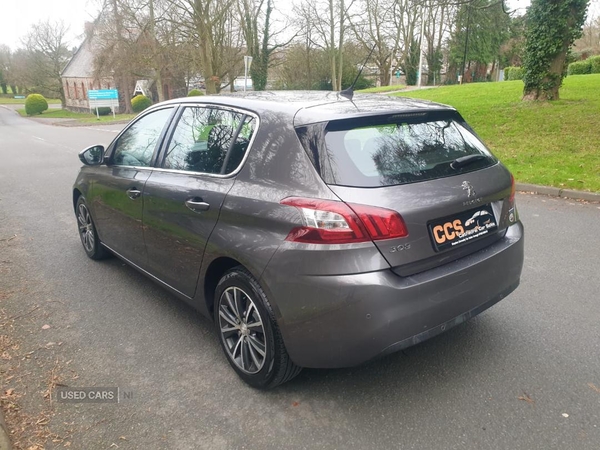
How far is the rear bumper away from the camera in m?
2.38

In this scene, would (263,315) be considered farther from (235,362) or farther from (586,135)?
(586,135)

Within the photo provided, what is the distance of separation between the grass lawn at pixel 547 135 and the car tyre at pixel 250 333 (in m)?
6.37

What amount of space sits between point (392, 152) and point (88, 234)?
3693 millimetres

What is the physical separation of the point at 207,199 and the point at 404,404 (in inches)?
65.4

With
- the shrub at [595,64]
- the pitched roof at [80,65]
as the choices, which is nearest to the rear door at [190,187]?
the shrub at [595,64]

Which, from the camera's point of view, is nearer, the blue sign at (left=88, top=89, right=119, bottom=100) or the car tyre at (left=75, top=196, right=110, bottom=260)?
the car tyre at (left=75, top=196, right=110, bottom=260)

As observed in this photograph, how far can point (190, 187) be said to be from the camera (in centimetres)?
319

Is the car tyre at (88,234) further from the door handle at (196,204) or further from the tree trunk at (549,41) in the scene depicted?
the tree trunk at (549,41)

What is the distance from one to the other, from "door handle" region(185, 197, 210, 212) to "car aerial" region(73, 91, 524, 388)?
11 millimetres

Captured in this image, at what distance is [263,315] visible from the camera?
2699mm

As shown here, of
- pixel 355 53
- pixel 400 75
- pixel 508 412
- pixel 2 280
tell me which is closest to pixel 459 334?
pixel 508 412

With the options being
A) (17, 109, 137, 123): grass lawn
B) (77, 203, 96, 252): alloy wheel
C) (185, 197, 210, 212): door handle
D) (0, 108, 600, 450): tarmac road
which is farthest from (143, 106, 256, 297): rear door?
(17, 109, 137, 123): grass lawn

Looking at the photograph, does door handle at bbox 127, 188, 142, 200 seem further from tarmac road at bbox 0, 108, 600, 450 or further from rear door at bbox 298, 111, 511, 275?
rear door at bbox 298, 111, 511, 275

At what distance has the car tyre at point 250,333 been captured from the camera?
2691 mm
